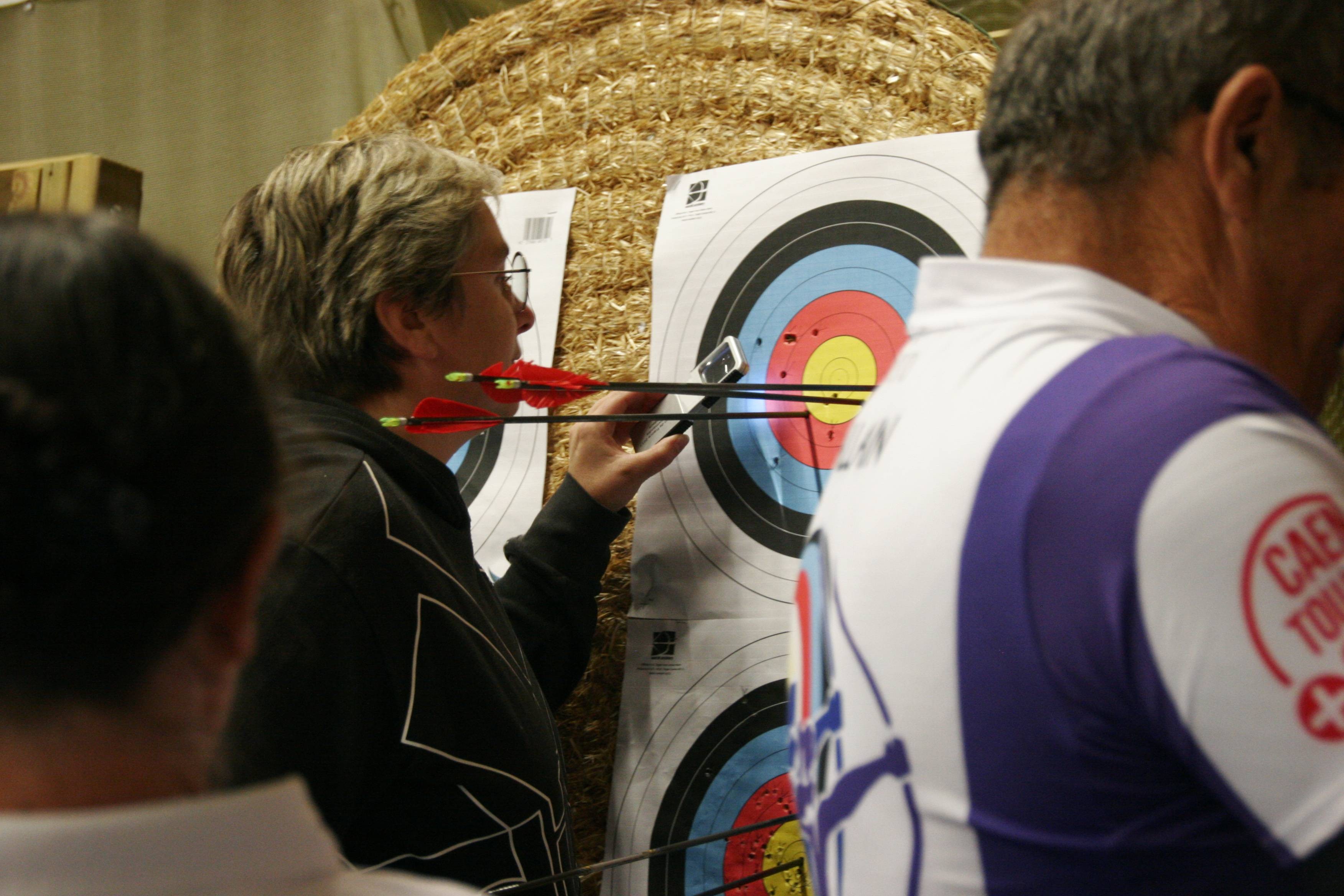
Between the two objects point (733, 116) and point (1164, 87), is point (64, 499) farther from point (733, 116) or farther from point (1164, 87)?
point (733, 116)

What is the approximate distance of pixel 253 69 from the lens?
6.66ft

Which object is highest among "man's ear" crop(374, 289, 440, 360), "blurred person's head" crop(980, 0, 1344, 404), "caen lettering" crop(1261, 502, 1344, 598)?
"blurred person's head" crop(980, 0, 1344, 404)

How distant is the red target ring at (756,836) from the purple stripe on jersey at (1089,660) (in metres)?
0.65

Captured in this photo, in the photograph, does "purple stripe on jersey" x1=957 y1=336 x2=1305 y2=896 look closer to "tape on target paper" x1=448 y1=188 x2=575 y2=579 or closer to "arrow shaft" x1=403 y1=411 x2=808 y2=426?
"arrow shaft" x1=403 y1=411 x2=808 y2=426

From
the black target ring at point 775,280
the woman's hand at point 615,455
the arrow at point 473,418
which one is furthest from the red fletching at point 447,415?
the black target ring at point 775,280

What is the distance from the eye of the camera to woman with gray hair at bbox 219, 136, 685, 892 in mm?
783

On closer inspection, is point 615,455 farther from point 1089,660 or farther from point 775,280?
point 1089,660

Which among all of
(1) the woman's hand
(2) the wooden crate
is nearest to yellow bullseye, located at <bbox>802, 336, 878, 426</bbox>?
(1) the woman's hand

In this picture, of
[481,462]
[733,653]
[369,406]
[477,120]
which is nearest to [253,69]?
[477,120]

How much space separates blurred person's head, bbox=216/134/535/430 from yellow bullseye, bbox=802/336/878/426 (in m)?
0.35

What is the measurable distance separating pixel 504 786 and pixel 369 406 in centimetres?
42

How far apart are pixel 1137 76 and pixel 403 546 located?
603 millimetres

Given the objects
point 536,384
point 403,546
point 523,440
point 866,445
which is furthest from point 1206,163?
point 523,440

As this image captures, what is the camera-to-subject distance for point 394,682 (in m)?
0.81
